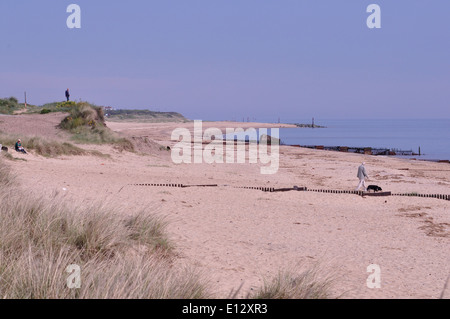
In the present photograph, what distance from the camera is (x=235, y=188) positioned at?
49.5 feet

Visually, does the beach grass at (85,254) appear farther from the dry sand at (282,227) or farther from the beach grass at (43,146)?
the beach grass at (43,146)

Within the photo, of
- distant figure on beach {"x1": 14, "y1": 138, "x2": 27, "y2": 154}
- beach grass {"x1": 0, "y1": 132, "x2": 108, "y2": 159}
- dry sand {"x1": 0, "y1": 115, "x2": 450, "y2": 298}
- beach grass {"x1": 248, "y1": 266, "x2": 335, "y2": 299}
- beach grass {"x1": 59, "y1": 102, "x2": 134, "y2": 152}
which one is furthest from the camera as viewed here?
beach grass {"x1": 59, "y1": 102, "x2": 134, "y2": 152}

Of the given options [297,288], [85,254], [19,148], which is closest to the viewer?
[297,288]

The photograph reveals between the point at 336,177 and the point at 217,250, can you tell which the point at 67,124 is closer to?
the point at 336,177

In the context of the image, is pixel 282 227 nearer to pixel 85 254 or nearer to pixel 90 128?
pixel 85 254

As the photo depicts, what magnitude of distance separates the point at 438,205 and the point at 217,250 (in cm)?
889

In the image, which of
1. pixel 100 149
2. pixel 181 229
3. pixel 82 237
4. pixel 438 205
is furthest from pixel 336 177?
pixel 82 237

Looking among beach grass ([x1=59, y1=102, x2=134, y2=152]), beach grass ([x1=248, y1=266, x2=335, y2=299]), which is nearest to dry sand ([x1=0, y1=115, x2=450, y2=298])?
beach grass ([x1=248, y1=266, x2=335, y2=299])

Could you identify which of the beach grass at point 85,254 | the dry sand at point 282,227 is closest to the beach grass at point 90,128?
the dry sand at point 282,227

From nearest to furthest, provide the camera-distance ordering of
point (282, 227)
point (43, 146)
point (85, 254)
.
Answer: point (85, 254)
point (282, 227)
point (43, 146)

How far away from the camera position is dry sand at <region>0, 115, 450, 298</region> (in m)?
6.71

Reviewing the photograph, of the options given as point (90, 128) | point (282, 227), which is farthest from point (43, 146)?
point (282, 227)

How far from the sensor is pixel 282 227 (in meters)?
10.2

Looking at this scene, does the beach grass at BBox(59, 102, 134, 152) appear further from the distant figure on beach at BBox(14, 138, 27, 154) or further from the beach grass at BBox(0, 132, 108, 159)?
the distant figure on beach at BBox(14, 138, 27, 154)
